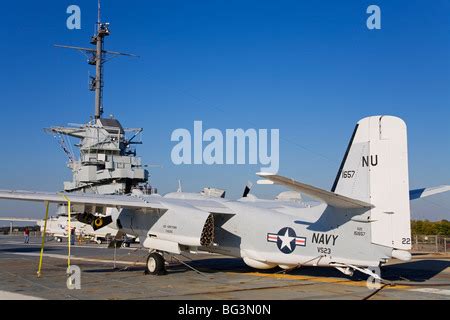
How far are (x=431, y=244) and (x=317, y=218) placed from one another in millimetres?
32245

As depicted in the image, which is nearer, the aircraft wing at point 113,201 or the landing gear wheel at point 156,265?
the aircraft wing at point 113,201

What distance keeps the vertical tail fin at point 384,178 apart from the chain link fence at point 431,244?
28611 mm

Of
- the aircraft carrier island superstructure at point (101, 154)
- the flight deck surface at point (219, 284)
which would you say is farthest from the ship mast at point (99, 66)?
the flight deck surface at point (219, 284)

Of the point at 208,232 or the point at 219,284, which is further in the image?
the point at 208,232

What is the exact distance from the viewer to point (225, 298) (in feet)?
44.7

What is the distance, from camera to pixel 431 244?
43.7 metres

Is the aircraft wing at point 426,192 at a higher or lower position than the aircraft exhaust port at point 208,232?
higher

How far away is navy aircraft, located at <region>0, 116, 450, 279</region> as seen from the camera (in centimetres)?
1466

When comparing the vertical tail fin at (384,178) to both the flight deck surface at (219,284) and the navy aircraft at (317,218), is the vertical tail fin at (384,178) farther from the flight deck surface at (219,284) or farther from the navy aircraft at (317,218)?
the flight deck surface at (219,284)

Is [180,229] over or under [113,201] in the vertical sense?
under

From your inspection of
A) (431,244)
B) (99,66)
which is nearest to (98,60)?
(99,66)

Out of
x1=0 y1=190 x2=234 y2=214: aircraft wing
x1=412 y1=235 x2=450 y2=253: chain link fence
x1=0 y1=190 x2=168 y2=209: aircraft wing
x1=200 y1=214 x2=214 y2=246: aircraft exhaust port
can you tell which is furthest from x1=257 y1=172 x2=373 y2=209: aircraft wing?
x1=412 y1=235 x2=450 y2=253: chain link fence

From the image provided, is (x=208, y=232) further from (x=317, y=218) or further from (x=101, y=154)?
(x=101, y=154)

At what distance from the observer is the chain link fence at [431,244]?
40.9 meters
